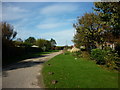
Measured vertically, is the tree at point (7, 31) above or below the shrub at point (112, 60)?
above

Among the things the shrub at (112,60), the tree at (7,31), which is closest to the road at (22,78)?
the shrub at (112,60)

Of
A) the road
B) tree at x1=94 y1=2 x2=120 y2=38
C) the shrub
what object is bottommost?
the road

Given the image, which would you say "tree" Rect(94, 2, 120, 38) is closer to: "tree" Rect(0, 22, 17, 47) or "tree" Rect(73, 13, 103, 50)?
"tree" Rect(73, 13, 103, 50)

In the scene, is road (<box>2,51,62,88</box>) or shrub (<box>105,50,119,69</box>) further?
shrub (<box>105,50,119,69</box>)

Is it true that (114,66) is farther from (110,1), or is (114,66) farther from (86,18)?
(86,18)

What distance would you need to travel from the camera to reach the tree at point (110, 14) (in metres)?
9.30

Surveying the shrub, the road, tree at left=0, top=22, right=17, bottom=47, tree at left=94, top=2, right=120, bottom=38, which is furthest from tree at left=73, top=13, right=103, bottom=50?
tree at left=0, top=22, right=17, bottom=47

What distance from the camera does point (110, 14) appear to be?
32.6ft

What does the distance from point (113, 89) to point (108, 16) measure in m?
5.92

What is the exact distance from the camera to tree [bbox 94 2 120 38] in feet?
30.5

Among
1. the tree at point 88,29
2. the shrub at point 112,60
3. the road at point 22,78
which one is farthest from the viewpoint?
the tree at point 88,29

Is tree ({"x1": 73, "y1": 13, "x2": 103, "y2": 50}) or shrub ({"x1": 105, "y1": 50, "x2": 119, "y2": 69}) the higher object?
tree ({"x1": 73, "y1": 13, "x2": 103, "y2": 50})

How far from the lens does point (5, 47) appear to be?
19.6m

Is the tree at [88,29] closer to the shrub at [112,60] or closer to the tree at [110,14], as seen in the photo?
the shrub at [112,60]
